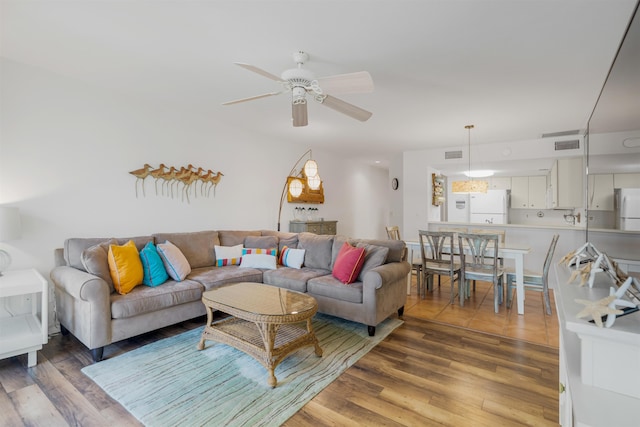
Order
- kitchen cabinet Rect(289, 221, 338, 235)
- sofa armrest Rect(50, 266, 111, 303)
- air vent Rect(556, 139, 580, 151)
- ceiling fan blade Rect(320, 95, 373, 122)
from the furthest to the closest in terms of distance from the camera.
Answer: kitchen cabinet Rect(289, 221, 338, 235)
air vent Rect(556, 139, 580, 151)
ceiling fan blade Rect(320, 95, 373, 122)
sofa armrest Rect(50, 266, 111, 303)

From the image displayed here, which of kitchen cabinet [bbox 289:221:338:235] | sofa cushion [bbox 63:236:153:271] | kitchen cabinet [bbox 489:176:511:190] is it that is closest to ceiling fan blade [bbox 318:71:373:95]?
sofa cushion [bbox 63:236:153:271]

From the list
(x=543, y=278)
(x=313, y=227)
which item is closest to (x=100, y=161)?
(x=313, y=227)

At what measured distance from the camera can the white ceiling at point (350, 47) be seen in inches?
78.1

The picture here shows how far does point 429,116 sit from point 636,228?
3.30 meters

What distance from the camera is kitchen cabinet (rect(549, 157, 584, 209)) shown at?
15.5 ft

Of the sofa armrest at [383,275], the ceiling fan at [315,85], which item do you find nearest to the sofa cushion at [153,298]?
the sofa armrest at [383,275]

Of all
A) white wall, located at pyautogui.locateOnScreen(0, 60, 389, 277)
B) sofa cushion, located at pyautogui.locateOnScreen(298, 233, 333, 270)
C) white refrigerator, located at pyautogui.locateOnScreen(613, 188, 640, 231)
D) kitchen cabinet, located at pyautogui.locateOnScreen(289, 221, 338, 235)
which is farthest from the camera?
kitchen cabinet, located at pyautogui.locateOnScreen(289, 221, 338, 235)

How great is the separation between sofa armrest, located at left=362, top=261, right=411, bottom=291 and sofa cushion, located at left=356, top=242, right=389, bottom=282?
70 mm

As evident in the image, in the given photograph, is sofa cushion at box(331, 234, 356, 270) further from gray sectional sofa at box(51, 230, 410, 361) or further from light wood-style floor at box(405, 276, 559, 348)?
light wood-style floor at box(405, 276, 559, 348)

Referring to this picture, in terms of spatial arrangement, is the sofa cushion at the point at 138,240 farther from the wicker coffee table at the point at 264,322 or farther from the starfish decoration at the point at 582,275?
the starfish decoration at the point at 582,275

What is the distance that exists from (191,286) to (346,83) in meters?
2.37

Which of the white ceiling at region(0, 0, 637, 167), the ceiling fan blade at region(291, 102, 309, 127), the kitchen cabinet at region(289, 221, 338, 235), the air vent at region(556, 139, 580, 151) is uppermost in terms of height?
the white ceiling at region(0, 0, 637, 167)

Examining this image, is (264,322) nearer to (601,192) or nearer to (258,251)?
(258,251)

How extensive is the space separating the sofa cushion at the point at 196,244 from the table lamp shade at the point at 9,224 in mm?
1199
